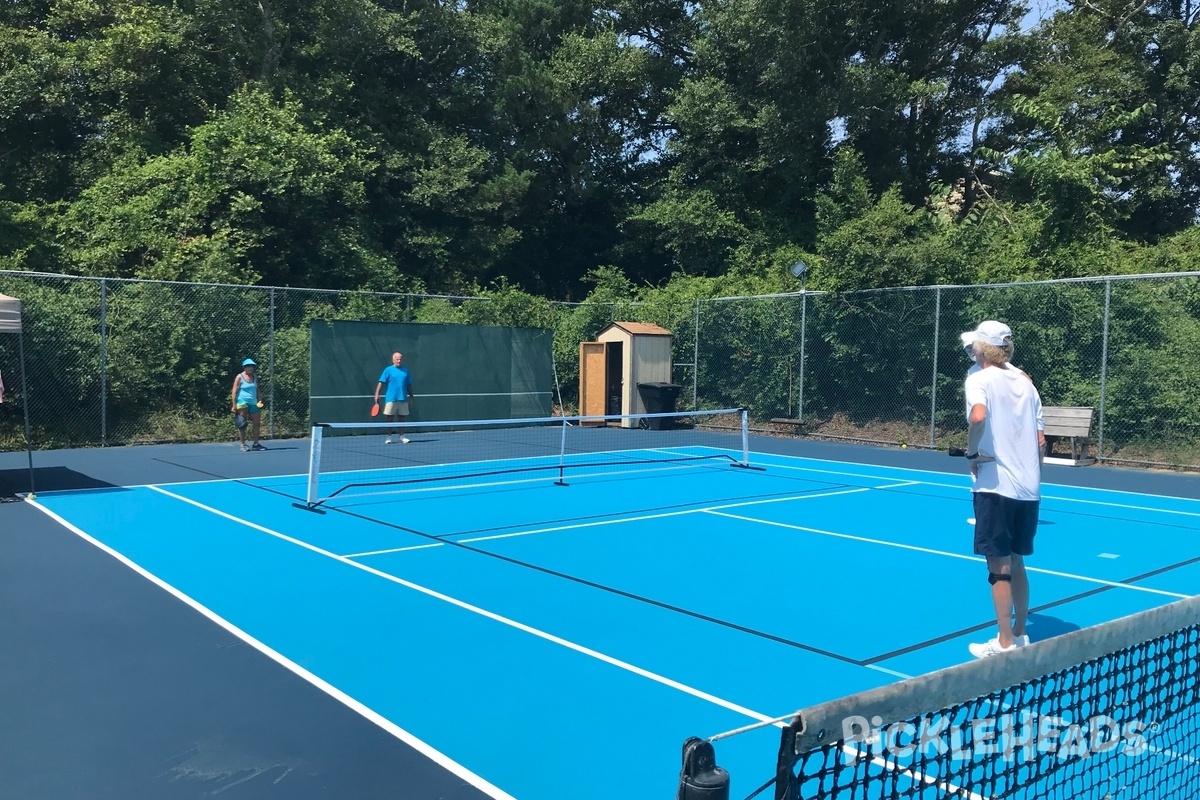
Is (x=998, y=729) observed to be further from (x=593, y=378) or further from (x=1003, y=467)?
(x=593, y=378)

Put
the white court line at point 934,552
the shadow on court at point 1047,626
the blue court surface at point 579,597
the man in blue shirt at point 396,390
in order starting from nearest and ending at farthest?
the blue court surface at point 579,597, the shadow on court at point 1047,626, the white court line at point 934,552, the man in blue shirt at point 396,390

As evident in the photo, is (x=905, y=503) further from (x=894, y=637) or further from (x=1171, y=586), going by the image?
(x=894, y=637)

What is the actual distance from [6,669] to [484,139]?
28373 millimetres

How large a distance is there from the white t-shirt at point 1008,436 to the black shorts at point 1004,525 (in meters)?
0.05

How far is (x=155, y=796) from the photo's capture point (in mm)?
4055

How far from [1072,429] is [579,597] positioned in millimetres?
11659

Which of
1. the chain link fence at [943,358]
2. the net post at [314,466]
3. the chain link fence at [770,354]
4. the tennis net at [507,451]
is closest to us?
the net post at [314,466]

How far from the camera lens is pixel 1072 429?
52.2ft

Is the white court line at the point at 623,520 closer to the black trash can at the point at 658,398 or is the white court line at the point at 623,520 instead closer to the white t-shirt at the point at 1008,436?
the white t-shirt at the point at 1008,436

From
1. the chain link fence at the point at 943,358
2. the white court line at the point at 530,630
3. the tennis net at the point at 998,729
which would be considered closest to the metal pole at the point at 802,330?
the chain link fence at the point at 943,358

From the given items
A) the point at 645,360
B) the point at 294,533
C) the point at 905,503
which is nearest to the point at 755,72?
the point at 645,360

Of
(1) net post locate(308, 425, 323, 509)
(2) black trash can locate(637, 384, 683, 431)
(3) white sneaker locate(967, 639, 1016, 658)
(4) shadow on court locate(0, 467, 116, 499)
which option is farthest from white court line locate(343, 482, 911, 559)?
(2) black trash can locate(637, 384, 683, 431)

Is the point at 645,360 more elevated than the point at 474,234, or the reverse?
the point at 474,234

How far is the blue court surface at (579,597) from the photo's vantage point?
4645mm
